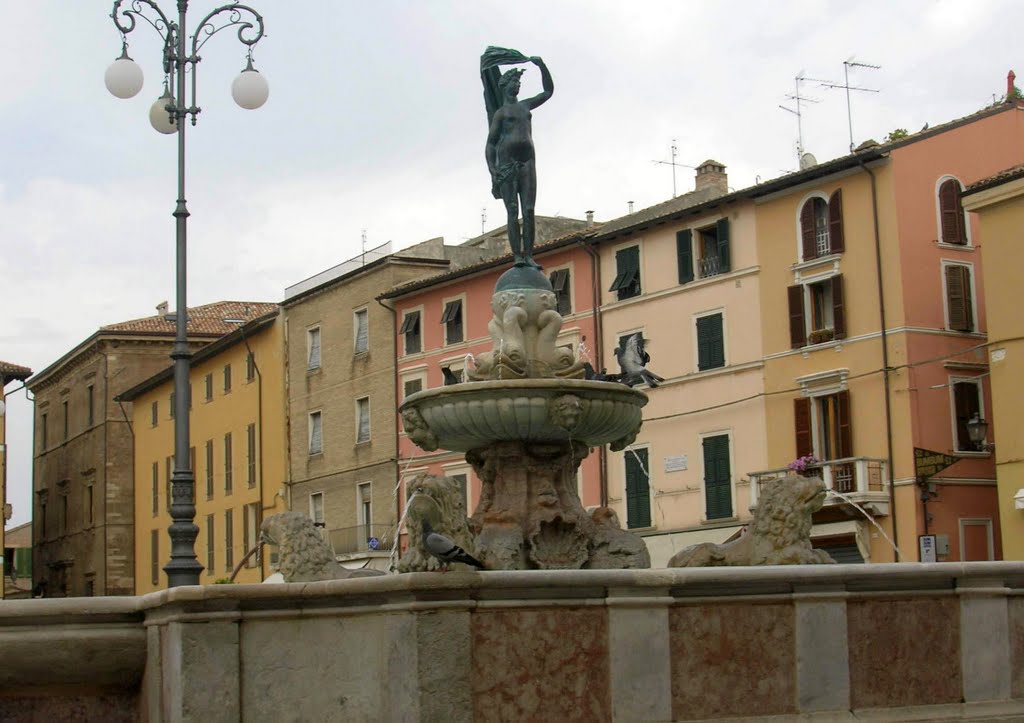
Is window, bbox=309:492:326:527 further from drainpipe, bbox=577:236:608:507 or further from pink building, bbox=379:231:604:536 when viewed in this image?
drainpipe, bbox=577:236:608:507

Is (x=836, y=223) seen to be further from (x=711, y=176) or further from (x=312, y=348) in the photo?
(x=312, y=348)

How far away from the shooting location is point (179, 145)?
19094 mm

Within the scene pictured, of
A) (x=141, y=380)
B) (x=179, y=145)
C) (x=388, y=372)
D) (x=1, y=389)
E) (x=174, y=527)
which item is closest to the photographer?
(x=174, y=527)

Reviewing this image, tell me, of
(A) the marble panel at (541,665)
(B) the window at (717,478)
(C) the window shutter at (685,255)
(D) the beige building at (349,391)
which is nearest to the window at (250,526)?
(D) the beige building at (349,391)

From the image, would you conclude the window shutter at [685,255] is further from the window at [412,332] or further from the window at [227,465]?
the window at [227,465]

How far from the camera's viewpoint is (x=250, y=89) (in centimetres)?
1964

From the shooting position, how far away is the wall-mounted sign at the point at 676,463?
42812mm

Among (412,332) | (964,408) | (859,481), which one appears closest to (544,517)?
(859,481)

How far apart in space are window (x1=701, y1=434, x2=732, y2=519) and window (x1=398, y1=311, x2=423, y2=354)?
40.8 feet

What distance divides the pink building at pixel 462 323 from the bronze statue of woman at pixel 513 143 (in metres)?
30.0

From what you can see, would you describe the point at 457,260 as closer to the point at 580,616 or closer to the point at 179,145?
the point at 179,145

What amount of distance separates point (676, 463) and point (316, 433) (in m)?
16.9

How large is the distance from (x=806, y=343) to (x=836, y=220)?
2.80 metres

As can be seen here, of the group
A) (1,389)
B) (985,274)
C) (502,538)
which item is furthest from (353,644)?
(1,389)
